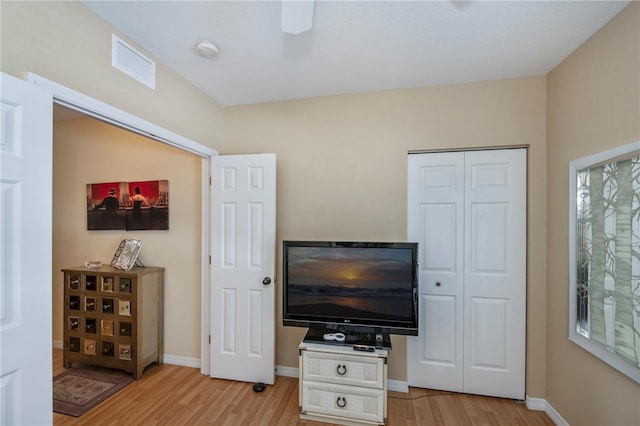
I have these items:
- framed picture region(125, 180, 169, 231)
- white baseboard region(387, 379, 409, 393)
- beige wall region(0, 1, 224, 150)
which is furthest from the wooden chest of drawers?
white baseboard region(387, 379, 409, 393)

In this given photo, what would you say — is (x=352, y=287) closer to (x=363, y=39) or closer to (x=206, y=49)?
(x=363, y=39)

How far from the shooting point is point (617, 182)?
1578 millimetres

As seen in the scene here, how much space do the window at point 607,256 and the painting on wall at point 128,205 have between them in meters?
3.51

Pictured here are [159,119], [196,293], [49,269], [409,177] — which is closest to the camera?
[49,269]

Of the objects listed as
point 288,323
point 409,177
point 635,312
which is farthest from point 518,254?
point 288,323

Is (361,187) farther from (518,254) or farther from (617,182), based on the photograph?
(617,182)

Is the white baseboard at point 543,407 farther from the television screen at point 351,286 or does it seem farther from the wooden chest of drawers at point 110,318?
the wooden chest of drawers at point 110,318

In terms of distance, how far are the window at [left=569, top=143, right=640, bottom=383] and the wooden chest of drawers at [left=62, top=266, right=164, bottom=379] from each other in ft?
11.5

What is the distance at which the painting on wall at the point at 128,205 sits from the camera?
116 inches

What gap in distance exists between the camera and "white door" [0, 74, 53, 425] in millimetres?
1089

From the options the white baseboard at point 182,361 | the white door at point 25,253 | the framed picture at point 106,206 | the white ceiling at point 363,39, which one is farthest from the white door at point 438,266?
the framed picture at point 106,206

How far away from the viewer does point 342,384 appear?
1993 mm

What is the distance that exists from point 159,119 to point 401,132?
194 cm

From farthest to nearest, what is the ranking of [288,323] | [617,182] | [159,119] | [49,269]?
1. [288,323]
2. [159,119]
3. [617,182]
4. [49,269]
